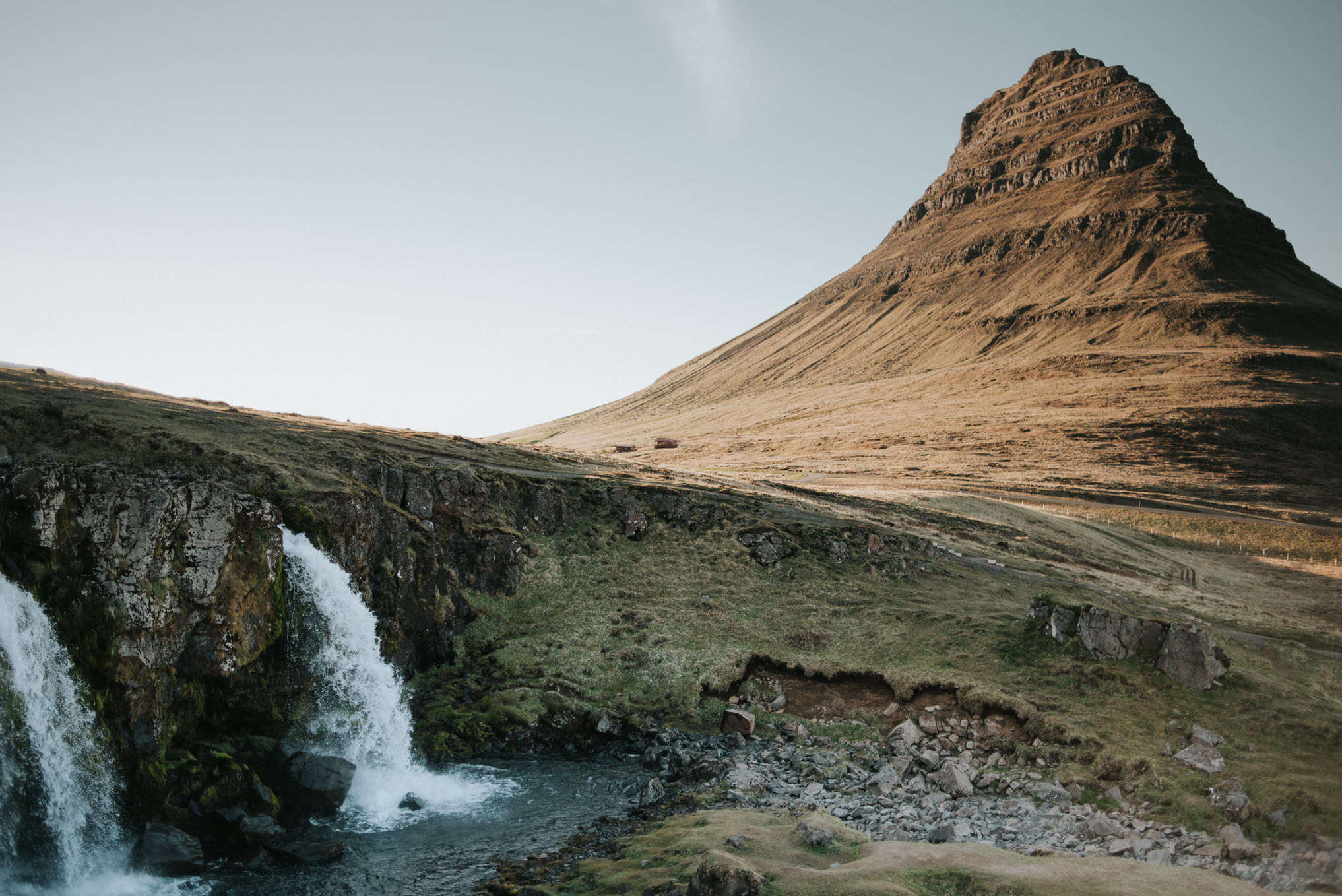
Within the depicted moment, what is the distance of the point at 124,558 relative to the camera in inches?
837

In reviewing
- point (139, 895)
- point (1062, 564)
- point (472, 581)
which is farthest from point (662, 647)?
point (1062, 564)

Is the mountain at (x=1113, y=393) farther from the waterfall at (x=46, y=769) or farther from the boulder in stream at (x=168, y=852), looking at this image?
the waterfall at (x=46, y=769)

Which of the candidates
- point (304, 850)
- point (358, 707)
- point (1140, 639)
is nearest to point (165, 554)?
point (358, 707)

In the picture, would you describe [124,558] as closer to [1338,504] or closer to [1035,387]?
[1338,504]

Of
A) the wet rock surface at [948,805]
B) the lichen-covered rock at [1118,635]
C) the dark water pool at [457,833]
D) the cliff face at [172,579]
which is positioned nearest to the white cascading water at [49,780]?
the cliff face at [172,579]

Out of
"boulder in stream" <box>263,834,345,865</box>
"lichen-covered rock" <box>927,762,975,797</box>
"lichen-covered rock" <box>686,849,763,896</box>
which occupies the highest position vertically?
"lichen-covered rock" <box>686,849,763,896</box>

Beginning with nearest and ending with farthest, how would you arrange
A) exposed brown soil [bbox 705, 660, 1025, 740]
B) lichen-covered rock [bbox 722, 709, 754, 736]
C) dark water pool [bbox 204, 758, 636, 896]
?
dark water pool [bbox 204, 758, 636, 896] → exposed brown soil [bbox 705, 660, 1025, 740] → lichen-covered rock [bbox 722, 709, 754, 736]

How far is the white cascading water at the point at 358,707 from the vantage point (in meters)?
23.1

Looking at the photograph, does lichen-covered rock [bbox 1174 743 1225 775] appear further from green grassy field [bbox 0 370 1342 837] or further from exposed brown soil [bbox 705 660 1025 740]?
exposed brown soil [bbox 705 660 1025 740]

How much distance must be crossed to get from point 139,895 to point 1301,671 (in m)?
37.7

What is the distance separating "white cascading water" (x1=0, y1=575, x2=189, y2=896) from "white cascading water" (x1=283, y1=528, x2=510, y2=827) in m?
5.77

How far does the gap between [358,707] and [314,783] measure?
423 centimetres

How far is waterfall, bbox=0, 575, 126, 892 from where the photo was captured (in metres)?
17.5

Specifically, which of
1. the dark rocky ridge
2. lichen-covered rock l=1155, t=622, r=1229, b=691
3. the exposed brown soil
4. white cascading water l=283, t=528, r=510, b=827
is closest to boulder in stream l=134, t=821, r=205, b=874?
the dark rocky ridge
